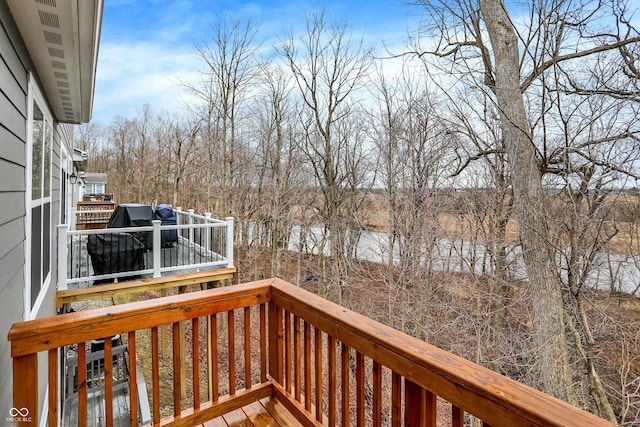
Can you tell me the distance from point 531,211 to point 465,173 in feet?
8.14

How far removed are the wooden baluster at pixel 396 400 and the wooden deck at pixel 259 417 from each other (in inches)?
30.7

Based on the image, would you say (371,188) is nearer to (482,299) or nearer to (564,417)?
(482,299)

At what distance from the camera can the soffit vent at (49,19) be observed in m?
2.14

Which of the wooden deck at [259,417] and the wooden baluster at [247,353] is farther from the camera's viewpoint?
the wooden baluster at [247,353]

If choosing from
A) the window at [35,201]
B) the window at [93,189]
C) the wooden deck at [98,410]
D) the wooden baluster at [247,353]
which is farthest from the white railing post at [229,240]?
the window at [93,189]

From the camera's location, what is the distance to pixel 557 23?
194 inches

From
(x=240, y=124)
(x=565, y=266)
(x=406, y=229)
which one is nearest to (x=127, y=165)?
(x=240, y=124)

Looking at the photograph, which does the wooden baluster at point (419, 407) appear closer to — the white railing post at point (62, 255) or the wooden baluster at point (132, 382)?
the wooden baluster at point (132, 382)

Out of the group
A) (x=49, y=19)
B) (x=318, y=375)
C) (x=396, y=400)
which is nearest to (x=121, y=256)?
(x=49, y=19)

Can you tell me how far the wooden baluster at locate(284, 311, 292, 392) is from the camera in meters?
2.10

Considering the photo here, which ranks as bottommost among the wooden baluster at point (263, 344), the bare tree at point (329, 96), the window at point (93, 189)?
the wooden baluster at point (263, 344)

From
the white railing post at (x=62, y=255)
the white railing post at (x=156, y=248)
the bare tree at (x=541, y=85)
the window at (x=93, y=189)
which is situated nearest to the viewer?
the bare tree at (x=541, y=85)

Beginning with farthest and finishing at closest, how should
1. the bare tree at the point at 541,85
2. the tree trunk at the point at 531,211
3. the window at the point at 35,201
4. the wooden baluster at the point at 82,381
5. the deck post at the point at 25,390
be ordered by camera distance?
1. the tree trunk at the point at 531,211
2. the bare tree at the point at 541,85
3. the window at the point at 35,201
4. the wooden baluster at the point at 82,381
5. the deck post at the point at 25,390

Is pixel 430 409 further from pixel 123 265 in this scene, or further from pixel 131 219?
pixel 131 219
